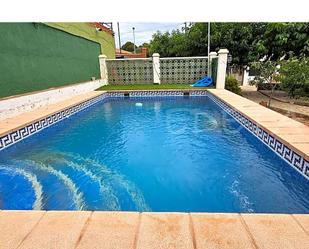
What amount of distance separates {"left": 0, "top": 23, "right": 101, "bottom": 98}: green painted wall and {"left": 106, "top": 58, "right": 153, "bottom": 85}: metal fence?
9.24 ft

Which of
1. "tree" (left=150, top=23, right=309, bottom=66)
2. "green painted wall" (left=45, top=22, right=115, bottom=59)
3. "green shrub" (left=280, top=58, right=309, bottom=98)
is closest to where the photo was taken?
"green shrub" (left=280, top=58, right=309, bottom=98)

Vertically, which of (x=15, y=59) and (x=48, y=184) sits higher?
(x=15, y=59)

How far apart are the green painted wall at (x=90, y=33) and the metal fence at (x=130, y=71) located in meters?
2.26

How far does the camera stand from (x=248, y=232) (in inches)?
72.3

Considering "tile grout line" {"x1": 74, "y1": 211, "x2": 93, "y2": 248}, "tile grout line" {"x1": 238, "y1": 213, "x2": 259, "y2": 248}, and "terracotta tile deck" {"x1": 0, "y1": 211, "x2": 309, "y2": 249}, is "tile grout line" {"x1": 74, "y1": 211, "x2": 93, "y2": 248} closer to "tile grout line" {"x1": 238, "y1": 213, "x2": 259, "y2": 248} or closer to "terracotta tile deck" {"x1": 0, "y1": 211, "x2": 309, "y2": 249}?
"terracotta tile deck" {"x1": 0, "y1": 211, "x2": 309, "y2": 249}

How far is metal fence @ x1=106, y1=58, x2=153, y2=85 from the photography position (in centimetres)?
1429

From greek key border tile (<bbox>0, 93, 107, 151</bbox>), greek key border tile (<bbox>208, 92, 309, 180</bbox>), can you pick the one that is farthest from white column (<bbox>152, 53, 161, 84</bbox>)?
greek key border tile (<bbox>208, 92, 309, 180</bbox>)

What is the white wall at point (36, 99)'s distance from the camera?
618 cm

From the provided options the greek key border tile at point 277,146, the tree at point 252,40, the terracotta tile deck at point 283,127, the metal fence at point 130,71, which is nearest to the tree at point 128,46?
the tree at point 252,40

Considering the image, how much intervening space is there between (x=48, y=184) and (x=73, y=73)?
844 centimetres

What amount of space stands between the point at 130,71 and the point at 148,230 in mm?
13530

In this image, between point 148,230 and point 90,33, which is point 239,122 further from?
point 90,33
